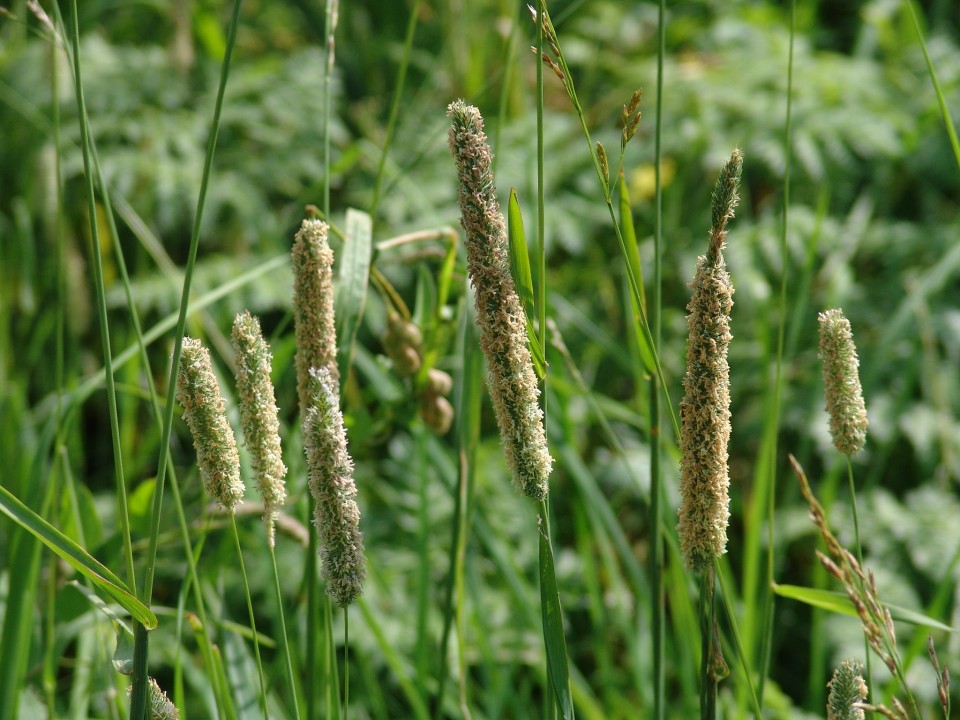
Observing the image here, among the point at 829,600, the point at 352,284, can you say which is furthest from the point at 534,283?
the point at 829,600

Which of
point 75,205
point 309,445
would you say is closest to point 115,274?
point 75,205

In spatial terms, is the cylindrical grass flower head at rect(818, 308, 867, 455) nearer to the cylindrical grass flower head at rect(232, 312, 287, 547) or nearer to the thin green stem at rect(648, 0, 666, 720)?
the thin green stem at rect(648, 0, 666, 720)

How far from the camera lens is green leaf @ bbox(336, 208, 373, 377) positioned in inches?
37.8

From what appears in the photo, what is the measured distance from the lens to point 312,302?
0.73 metres

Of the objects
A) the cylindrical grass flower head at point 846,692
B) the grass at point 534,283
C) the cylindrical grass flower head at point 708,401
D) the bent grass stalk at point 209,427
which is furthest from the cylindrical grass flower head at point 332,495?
the grass at point 534,283

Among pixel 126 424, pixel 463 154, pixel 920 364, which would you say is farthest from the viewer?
pixel 920 364

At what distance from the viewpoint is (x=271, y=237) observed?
2.59m

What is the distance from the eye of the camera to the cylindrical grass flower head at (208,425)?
67cm

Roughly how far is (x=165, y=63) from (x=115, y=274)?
620 mm

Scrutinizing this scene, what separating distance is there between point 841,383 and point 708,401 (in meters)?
0.17

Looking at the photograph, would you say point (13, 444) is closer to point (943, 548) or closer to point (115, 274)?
point (115, 274)

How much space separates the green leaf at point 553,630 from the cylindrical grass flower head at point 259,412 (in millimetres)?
195

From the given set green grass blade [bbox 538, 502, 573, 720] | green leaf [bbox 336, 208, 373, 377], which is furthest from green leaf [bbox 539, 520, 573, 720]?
green leaf [bbox 336, 208, 373, 377]

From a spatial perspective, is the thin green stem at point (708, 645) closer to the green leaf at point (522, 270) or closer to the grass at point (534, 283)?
the green leaf at point (522, 270)
